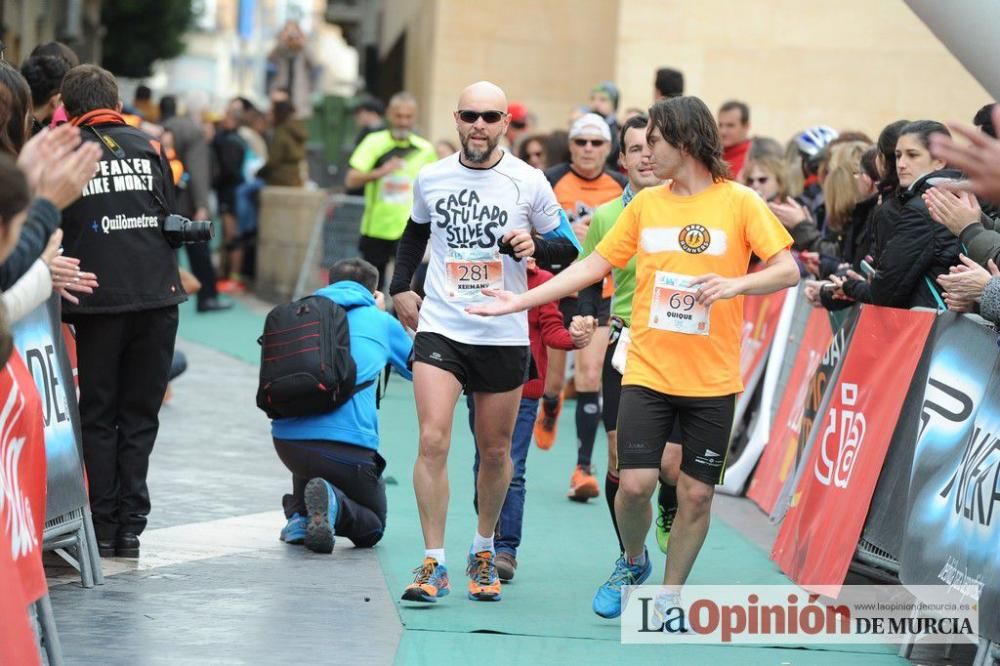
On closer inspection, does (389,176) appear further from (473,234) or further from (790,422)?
(473,234)

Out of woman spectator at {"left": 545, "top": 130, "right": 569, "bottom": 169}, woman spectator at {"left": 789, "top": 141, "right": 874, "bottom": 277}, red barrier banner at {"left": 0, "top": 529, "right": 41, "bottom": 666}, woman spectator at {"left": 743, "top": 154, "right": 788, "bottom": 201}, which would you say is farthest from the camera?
woman spectator at {"left": 545, "top": 130, "right": 569, "bottom": 169}

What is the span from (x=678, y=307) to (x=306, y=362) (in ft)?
6.97

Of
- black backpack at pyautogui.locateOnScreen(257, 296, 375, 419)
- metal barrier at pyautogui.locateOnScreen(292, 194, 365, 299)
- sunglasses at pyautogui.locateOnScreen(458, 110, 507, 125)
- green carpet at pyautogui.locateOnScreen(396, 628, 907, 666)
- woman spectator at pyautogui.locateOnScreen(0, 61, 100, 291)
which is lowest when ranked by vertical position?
metal barrier at pyautogui.locateOnScreen(292, 194, 365, 299)

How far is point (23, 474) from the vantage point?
18.3 ft

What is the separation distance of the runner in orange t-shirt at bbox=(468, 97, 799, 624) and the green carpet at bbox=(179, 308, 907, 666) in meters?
0.41

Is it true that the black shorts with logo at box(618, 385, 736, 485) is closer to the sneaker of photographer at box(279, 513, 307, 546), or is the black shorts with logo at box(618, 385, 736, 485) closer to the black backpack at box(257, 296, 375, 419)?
the black backpack at box(257, 296, 375, 419)

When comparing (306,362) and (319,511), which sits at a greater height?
(306,362)

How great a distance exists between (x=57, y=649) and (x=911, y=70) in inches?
735

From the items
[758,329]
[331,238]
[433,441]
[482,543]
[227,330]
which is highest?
[433,441]

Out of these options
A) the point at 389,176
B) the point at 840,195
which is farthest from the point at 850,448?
the point at 389,176

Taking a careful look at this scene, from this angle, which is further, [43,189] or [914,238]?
[914,238]

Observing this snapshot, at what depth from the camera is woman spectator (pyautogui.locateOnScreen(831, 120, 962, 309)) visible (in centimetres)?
782

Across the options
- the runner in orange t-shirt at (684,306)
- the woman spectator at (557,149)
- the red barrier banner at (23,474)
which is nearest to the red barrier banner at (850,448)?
Answer: the runner in orange t-shirt at (684,306)

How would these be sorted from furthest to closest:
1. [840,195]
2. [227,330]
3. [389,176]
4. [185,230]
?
[227,330] < [389,176] < [840,195] < [185,230]
